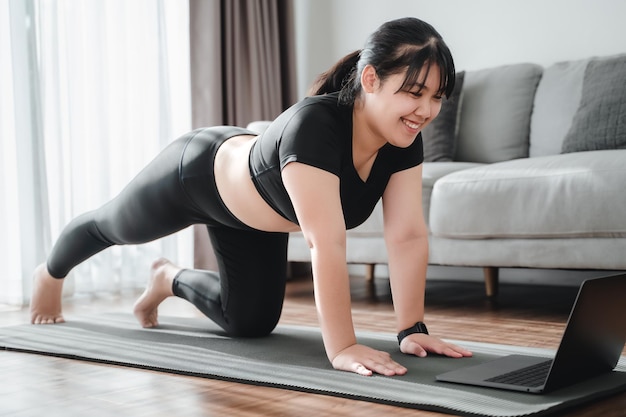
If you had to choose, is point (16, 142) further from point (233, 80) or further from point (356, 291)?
point (356, 291)

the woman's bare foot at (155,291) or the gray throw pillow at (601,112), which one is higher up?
the gray throw pillow at (601,112)

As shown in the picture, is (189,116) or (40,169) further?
(189,116)

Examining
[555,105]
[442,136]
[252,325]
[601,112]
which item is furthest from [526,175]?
[252,325]

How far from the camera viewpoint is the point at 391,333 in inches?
89.5

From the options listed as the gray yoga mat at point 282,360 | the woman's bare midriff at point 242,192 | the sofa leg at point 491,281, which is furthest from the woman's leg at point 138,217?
the sofa leg at point 491,281

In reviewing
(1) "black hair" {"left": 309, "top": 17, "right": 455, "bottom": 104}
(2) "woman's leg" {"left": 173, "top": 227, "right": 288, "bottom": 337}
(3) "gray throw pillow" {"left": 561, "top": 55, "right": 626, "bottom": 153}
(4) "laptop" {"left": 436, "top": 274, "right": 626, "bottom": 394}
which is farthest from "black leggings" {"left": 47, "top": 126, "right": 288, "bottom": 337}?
(3) "gray throw pillow" {"left": 561, "top": 55, "right": 626, "bottom": 153}

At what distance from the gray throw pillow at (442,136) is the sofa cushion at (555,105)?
0.33 meters

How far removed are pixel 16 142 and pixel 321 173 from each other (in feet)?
6.86

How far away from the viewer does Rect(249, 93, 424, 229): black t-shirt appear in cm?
170

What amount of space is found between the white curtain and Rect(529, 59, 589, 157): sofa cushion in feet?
5.49

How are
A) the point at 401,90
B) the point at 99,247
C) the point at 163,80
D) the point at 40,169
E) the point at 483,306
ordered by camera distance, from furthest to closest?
1. the point at 163,80
2. the point at 40,169
3. the point at 483,306
4. the point at 99,247
5. the point at 401,90

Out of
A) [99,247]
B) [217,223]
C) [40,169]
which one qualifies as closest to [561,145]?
[217,223]

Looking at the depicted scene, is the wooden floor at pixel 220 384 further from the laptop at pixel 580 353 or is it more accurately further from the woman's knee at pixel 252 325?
the woman's knee at pixel 252 325

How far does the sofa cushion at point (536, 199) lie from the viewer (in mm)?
2418
